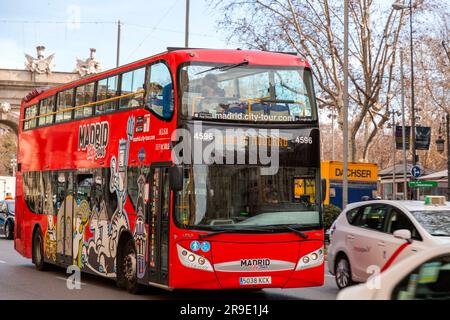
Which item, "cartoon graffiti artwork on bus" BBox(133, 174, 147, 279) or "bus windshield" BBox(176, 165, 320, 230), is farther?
"cartoon graffiti artwork on bus" BBox(133, 174, 147, 279)

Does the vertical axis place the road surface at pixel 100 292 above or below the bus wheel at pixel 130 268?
below

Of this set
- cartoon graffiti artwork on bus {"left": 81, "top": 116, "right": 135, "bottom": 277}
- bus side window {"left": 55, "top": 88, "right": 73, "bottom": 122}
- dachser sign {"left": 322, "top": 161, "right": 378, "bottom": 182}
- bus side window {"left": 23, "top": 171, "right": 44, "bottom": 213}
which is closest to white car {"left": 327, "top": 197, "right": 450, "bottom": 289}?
cartoon graffiti artwork on bus {"left": 81, "top": 116, "right": 135, "bottom": 277}

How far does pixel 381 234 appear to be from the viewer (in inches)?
511

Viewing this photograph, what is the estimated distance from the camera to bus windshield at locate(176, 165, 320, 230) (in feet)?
38.9

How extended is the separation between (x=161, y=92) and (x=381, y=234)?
12.6ft

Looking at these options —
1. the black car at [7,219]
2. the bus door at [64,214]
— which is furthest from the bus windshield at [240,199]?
the black car at [7,219]

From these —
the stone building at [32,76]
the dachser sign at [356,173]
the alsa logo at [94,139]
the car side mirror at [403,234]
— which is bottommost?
the car side mirror at [403,234]

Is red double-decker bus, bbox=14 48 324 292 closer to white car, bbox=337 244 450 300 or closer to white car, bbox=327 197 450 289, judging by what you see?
white car, bbox=327 197 450 289

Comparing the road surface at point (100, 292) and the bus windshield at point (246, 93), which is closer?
the bus windshield at point (246, 93)

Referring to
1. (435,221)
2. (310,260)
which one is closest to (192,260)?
(310,260)

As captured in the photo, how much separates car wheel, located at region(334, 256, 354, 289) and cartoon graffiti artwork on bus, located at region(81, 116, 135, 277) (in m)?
3.45

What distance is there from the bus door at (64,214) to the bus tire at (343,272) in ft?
17.1

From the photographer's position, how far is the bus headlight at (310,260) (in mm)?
12078

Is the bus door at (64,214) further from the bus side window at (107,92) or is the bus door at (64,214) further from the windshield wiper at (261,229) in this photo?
the windshield wiper at (261,229)
